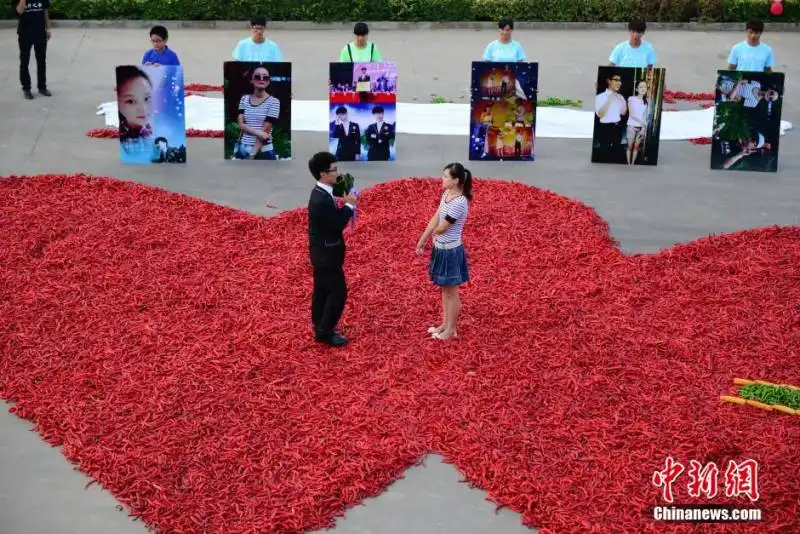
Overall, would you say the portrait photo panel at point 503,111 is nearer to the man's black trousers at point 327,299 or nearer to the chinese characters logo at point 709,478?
the man's black trousers at point 327,299

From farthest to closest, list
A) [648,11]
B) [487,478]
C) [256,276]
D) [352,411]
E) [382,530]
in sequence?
[648,11] < [256,276] < [352,411] < [487,478] < [382,530]

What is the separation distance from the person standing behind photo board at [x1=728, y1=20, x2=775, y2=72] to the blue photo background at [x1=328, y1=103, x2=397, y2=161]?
5.04 metres

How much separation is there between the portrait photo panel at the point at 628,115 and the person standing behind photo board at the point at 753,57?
4.69 feet

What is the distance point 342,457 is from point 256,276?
3.69 meters

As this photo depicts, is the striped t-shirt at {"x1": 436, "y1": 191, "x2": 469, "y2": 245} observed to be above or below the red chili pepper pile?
above

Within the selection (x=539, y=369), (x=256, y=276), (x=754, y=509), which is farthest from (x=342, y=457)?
(x=256, y=276)

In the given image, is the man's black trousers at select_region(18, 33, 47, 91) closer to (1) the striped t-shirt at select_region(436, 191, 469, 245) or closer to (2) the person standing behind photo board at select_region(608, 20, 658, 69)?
(2) the person standing behind photo board at select_region(608, 20, 658, 69)

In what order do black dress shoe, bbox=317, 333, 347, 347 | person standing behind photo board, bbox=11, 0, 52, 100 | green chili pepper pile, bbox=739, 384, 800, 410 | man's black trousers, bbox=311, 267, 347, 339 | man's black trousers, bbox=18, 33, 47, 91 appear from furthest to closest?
man's black trousers, bbox=18, 33, 47, 91, person standing behind photo board, bbox=11, 0, 52, 100, black dress shoe, bbox=317, 333, 347, 347, man's black trousers, bbox=311, 267, 347, 339, green chili pepper pile, bbox=739, 384, 800, 410

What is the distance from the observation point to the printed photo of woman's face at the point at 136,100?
608 inches

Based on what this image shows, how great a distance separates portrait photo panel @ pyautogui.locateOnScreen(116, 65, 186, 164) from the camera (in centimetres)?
1544

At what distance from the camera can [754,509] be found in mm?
7773

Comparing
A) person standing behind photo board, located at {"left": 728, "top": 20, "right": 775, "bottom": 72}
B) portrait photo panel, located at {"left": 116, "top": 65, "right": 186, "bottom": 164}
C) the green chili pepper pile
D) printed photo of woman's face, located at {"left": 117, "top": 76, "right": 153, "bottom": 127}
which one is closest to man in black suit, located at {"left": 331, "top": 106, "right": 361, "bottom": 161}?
portrait photo panel, located at {"left": 116, "top": 65, "right": 186, "bottom": 164}

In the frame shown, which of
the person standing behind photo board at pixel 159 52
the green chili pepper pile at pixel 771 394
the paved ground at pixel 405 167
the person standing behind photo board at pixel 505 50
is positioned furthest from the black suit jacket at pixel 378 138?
the green chili pepper pile at pixel 771 394

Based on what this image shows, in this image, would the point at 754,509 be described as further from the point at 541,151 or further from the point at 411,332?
the point at 541,151
